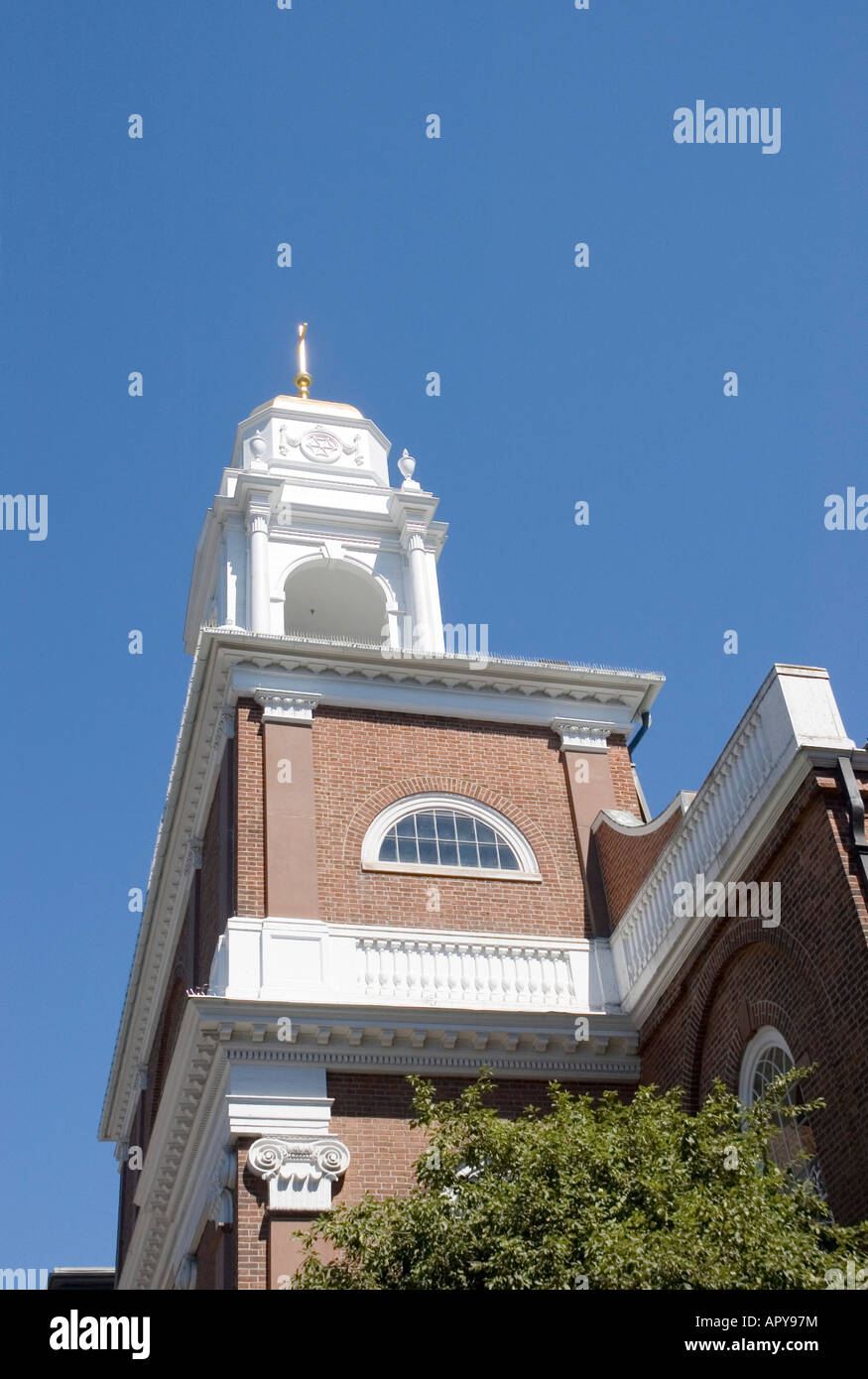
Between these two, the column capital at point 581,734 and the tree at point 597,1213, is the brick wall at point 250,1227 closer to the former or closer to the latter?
the tree at point 597,1213

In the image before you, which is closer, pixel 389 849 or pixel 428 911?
pixel 428 911

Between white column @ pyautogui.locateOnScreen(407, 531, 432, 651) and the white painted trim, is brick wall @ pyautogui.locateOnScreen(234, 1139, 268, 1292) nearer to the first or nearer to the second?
the white painted trim

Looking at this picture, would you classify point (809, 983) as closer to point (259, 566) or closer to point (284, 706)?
point (284, 706)

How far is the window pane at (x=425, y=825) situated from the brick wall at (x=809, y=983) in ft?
15.8

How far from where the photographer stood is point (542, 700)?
23.0 metres

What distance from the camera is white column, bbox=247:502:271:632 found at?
25344 millimetres

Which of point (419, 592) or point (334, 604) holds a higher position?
point (334, 604)

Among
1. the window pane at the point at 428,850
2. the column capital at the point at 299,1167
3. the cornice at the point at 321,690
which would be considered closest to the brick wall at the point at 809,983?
the column capital at the point at 299,1167

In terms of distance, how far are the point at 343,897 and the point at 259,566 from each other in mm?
8050

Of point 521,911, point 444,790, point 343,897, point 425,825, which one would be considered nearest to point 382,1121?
point 343,897

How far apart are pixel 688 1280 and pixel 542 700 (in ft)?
42.2

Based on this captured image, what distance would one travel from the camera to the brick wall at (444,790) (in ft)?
66.0

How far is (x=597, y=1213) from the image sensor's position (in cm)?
1155
